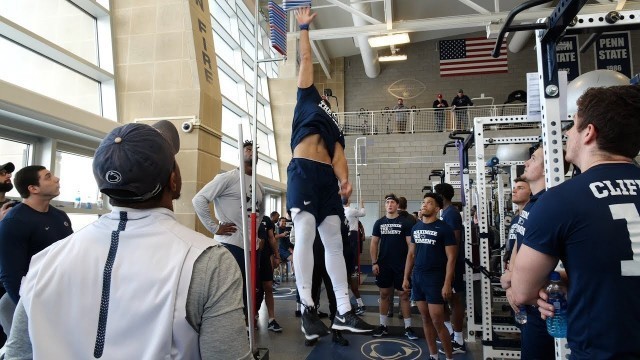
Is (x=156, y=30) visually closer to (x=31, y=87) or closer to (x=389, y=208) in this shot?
(x=31, y=87)

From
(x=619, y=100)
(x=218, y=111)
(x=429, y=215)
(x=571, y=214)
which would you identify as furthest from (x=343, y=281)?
(x=218, y=111)

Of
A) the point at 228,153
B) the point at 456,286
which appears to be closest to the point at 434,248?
the point at 456,286

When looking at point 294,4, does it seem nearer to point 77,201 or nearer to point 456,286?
point 456,286

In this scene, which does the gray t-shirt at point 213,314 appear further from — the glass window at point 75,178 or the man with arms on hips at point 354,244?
the man with arms on hips at point 354,244

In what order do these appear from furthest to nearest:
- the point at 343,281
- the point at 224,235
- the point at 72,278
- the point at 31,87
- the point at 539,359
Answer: the point at 31,87 < the point at 224,235 < the point at 539,359 < the point at 343,281 < the point at 72,278

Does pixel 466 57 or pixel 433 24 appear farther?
pixel 466 57

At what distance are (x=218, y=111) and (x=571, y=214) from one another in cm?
508

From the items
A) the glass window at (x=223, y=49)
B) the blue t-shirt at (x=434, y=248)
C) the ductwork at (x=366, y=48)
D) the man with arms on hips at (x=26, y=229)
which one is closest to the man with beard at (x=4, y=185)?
the man with arms on hips at (x=26, y=229)

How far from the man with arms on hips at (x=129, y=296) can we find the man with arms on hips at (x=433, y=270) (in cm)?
319

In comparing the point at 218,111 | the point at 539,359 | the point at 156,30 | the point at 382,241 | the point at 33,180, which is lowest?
the point at 539,359

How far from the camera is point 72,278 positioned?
0.77 meters

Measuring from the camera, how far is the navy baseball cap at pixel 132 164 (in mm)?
837

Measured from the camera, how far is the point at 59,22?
5.19 metres

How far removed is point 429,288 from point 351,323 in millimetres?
2014
